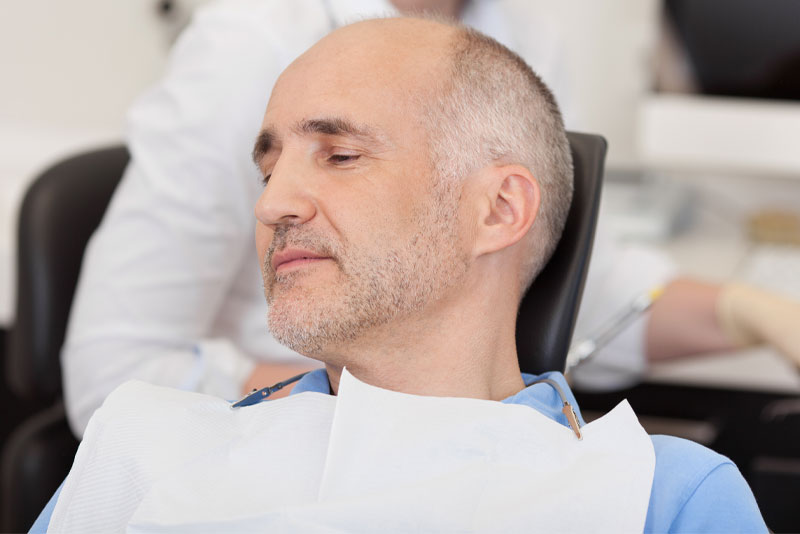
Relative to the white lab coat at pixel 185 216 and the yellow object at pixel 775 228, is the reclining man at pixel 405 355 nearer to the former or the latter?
the white lab coat at pixel 185 216

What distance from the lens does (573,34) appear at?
207 cm

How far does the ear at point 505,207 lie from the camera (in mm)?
893

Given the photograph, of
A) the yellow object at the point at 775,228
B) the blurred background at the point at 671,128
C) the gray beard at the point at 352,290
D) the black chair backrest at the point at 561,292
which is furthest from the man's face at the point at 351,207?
the yellow object at the point at 775,228

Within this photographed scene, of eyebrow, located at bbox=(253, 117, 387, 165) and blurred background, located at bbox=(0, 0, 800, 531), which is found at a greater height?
eyebrow, located at bbox=(253, 117, 387, 165)

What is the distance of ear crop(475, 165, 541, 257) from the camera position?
2.93ft

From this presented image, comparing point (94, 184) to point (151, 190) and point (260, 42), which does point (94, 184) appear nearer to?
point (151, 190)

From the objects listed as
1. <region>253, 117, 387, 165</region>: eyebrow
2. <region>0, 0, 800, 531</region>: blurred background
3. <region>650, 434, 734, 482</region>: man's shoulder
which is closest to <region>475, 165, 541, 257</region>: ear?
<region>253, 117, 387, 165</region>: eyebrow

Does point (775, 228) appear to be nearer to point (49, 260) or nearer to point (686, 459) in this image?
point (686, 459)

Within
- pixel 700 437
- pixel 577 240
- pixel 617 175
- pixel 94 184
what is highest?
pixel 577 240

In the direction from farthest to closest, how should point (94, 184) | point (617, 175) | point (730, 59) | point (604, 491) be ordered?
point (617, 175) → point (730, 59) → point (94, 184) → point (604, 491)

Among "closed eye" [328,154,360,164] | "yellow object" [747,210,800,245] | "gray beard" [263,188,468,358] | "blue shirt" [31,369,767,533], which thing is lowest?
"yellow object" [747,210,800,245]

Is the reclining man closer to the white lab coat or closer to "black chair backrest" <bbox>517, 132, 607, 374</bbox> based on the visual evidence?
"black chair backrest" <bbox>517, 132, 607, 374</bbox>

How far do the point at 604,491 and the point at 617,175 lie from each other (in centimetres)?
138

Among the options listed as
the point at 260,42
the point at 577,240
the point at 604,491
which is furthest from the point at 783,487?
the point at 260,42
